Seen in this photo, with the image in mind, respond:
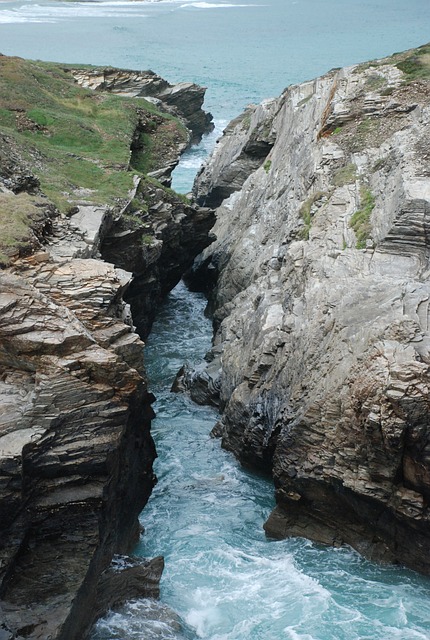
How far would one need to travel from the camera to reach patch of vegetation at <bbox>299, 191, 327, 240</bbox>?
86.7 ft

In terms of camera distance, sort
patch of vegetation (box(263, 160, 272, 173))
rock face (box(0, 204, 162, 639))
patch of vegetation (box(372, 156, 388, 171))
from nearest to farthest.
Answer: rock face (box(0, 204, 162, 639)) < patch of vegetation (box(372, 156, 388, 171)) < patch of vegetation (box(263, 160, 272, 173))

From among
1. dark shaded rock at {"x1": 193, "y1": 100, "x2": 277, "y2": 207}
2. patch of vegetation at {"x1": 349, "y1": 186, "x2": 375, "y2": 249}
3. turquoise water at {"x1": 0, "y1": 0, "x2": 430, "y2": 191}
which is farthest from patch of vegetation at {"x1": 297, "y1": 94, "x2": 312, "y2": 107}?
turquoise water at {"x1": 0, "y1": 0, "x2": 430, "y2": 191}

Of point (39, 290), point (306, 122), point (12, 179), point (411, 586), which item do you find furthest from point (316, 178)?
point (411, 586)

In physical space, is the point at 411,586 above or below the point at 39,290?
below

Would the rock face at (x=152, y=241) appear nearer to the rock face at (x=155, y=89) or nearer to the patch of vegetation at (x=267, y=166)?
Result: the patch of vegetation at (x=267, y=166)

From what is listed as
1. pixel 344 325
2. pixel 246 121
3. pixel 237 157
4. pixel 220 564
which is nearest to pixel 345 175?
pixel 344 325

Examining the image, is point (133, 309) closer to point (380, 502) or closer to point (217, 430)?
point (217, 430)

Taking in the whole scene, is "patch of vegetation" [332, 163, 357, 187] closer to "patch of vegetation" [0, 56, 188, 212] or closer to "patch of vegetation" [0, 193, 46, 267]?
"patch of vegetation" [0, 56, 188, 212]

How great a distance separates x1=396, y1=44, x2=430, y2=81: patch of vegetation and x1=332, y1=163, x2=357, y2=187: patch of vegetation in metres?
5.78

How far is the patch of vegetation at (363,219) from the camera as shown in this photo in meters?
22.9

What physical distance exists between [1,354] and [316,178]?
1541 centimetres

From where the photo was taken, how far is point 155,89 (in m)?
55.4

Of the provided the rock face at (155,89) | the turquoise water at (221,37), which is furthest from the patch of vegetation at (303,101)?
the turquoise water at (221,37)

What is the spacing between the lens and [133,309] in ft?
99.0
